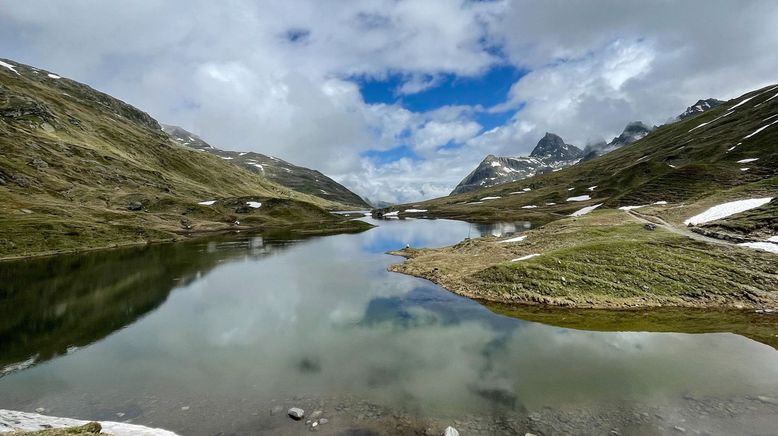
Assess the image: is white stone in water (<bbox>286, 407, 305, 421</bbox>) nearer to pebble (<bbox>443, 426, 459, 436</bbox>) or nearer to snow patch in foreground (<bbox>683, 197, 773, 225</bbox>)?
pebble (<bbox>443, 426, 459, 436</bbox>)

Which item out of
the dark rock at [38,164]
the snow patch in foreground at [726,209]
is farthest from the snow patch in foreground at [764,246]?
the dark rock at [38,164]

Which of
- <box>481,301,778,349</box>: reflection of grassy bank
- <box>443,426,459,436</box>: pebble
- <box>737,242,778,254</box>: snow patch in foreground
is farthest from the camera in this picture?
<box>737,242,778,254</box>: snow patch in foreground

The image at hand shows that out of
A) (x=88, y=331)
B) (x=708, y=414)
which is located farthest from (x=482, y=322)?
(x=88, y=331)

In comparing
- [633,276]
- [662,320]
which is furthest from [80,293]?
[633,276]

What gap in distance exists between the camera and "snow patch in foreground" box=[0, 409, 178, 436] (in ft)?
51.7

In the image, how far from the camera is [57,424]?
1688 cm

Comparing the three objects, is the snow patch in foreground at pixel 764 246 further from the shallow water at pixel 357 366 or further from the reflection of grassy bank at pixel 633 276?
the shallow water at pixel 357 366

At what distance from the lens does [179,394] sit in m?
21.9

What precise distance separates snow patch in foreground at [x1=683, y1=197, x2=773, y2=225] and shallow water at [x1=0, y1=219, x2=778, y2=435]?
36.3 metres

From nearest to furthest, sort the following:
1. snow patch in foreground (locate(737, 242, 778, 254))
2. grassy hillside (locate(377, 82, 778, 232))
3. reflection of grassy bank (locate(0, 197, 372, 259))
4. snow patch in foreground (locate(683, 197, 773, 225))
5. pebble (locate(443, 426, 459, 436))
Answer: pebble (locate(443, 426, 459, 436)), snow patch in foreground (locate(737, 242, 778, 254)), snow patch in foreground (locate(683, 197, 773, 225)), reflection of grassy bank (locate(0, 197, 372, 259)), grassy hillside (locate(377, 82, 778, 232))

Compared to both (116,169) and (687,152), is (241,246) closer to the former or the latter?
(116,169)

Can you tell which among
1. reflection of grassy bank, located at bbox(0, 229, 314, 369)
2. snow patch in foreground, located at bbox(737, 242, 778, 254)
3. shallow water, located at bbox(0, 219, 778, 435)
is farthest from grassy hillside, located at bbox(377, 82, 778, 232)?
reflection of grassy bank, located at bbox(0, 229, 314, 369)

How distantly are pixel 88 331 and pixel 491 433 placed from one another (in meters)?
37.5

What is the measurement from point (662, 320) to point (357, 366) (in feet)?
91.3
